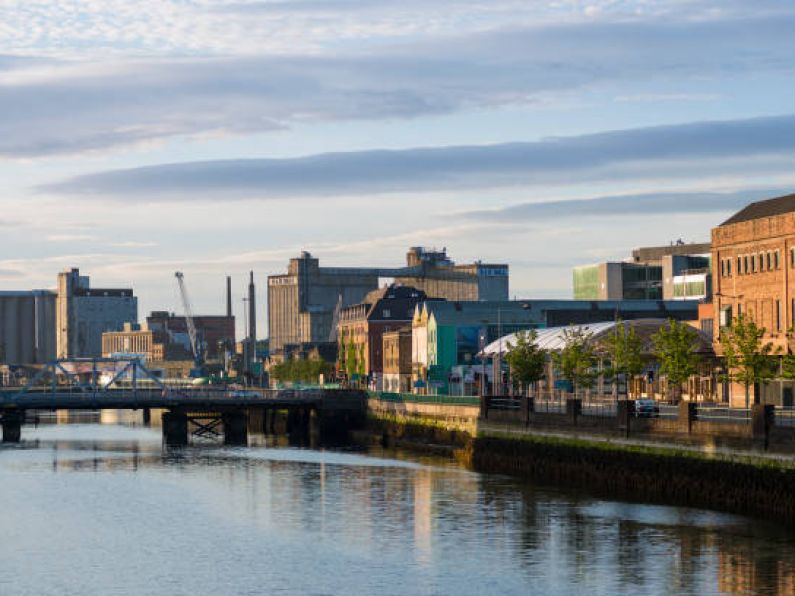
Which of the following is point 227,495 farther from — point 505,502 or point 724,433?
point 724,433

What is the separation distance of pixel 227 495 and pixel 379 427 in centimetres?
6480

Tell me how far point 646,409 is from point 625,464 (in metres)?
7.68

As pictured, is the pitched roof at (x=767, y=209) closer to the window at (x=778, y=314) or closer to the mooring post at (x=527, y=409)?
the window at (x=778, y=314)

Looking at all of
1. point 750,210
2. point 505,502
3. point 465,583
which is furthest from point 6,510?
point 750,210

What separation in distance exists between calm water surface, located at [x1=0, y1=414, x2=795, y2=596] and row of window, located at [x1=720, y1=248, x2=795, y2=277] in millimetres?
24827

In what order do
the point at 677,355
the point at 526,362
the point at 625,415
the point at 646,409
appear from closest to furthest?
the point at 625,415
the point at 646,409
the point at 677,355
the point at 526,362

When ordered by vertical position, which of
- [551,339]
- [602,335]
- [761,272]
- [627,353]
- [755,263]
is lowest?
[627,353]

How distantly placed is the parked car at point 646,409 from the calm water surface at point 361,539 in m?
6.00

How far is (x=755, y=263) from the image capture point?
121 metres

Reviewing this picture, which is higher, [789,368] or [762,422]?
Result: [789,368]

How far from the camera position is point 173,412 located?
16425 cm

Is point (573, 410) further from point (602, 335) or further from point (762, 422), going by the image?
point (602, 335)

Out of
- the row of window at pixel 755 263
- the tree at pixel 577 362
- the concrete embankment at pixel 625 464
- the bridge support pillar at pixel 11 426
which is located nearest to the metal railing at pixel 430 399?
the concrete embankment at pixel 625 464

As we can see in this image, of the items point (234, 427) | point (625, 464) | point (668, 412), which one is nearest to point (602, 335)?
point (668, 412)
